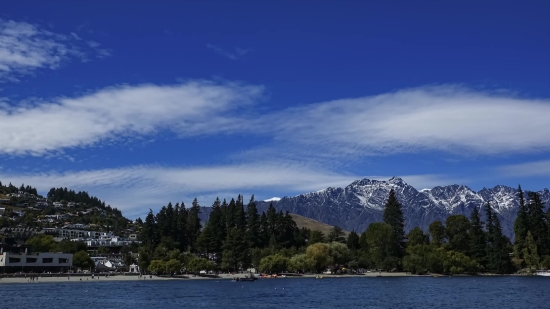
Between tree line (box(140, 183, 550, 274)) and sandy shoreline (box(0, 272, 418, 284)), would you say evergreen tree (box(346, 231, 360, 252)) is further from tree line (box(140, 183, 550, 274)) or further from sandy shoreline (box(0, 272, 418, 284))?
sandy shoreline (box(0, 272, 418, 284))

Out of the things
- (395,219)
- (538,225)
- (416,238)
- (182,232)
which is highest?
(395,219)

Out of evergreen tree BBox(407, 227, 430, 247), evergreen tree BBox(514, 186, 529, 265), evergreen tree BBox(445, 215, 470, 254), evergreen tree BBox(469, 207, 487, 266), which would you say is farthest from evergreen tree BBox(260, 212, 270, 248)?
evergreen tree BBox(514, 186, 529, 265)

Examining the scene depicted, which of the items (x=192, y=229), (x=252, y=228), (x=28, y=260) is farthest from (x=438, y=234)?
(x=28, y=260)

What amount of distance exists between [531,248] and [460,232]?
65.2 ft

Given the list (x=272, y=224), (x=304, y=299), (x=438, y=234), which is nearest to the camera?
(x=304, y=299)

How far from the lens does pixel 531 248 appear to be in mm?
140500

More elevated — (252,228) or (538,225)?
(252,228)

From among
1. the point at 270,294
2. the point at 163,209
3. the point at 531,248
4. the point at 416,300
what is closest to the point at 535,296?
the point at 416,300

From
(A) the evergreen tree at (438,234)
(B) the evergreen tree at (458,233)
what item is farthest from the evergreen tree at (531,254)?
(A) the evergreen tree at (438,234)

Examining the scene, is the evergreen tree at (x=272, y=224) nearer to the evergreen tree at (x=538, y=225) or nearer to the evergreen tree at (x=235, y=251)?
the evergreen tree at (x=235, y=251)

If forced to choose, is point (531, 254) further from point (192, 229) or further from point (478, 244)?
point (192, 229)

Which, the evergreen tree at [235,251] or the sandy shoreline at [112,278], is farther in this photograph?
the evergreen tree at [235,251]

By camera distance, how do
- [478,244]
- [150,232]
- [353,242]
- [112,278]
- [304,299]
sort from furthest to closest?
[353,242] → [150,232] → [478,244] → [112,278] → [304,299]

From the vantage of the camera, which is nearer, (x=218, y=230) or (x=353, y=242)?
(x=218, y=230)
